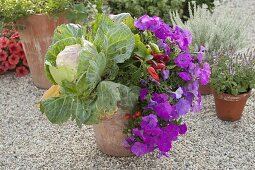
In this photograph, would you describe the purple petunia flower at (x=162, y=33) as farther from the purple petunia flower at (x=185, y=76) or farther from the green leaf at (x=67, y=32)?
the green leaf at (x=67, y=32)

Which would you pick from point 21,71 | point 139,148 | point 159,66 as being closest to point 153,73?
point 159,66

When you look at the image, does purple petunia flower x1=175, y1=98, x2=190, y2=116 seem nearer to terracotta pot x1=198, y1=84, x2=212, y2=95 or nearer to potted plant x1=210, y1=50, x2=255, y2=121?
potted plant x1=210, y1=50, x2=255, y2=121

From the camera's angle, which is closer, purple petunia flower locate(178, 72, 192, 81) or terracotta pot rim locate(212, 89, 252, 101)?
purple petunia flower locate(178, 72, 192, 81)

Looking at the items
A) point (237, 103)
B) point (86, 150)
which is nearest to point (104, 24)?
point (86, 150)

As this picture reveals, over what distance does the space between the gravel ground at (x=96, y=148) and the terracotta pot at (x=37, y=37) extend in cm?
40

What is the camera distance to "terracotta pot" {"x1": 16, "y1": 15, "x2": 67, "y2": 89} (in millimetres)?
3619

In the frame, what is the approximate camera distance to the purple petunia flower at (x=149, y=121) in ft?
7.98

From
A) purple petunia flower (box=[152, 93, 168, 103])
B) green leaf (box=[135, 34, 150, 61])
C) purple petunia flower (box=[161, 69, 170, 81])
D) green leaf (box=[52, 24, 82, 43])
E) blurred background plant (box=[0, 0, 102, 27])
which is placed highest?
green leaf (box=[52, 24, 82, 43])

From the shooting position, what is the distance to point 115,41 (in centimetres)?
253

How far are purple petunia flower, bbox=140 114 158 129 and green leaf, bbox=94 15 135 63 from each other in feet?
1.22

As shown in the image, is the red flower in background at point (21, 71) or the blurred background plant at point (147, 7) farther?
the blurred background plant at point (147, 7)

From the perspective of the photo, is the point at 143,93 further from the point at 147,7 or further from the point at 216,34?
the point at 147,7

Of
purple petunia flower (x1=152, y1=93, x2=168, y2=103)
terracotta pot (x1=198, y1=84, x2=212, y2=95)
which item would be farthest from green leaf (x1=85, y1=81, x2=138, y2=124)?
terracotta pot (x1=198, y1=84, x2=212, y2=95)

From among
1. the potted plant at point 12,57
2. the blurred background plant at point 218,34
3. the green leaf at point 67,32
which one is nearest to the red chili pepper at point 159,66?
the green leaf at point 67,32
